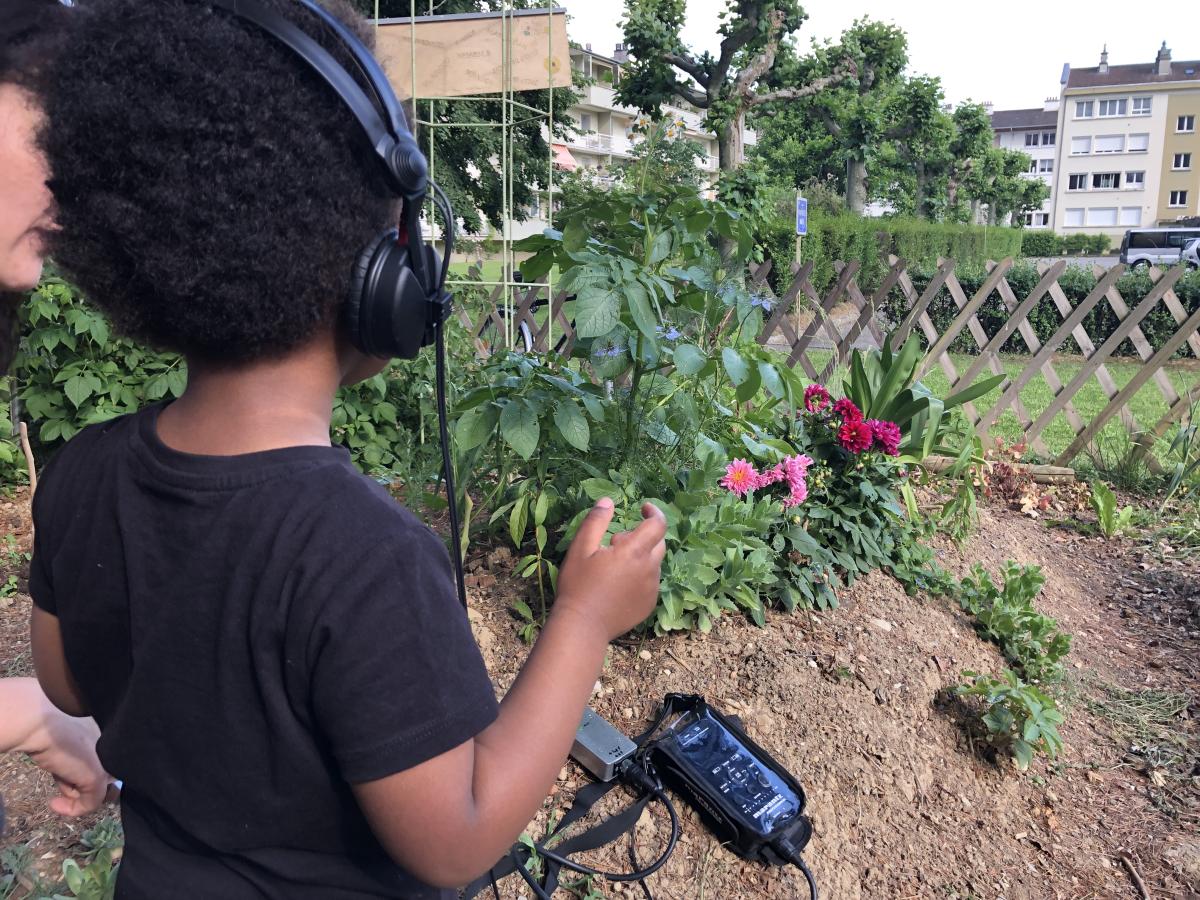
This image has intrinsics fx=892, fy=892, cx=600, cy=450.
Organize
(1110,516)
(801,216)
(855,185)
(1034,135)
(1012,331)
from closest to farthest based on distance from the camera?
1. (1110,516)
2. (1012,331)
3. (801,216)
4. (855,185)
5. (1034,135)

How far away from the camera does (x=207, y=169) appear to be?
676 millimetres

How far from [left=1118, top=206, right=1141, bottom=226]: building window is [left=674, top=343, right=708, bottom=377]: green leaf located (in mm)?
67976

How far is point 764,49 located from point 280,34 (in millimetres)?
13820

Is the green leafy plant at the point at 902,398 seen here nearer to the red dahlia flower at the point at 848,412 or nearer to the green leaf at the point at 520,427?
the red dahlia flower at the point at 848,412

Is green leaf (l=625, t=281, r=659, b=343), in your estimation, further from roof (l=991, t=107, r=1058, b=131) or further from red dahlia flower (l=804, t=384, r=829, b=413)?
roof (l=991, t=107, r=1058, b=131)

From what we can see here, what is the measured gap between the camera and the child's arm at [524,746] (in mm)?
701

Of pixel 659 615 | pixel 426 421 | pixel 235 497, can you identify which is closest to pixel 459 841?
pixel 235 497

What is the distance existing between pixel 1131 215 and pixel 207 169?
70.2 m

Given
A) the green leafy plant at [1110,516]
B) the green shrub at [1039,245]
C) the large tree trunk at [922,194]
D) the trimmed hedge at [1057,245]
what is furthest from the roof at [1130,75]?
the green leafy plant at [1110,516]

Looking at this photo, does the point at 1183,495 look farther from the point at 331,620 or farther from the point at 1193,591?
the point at 331,620

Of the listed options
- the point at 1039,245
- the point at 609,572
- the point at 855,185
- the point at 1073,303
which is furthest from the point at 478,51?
the point at 1039,245

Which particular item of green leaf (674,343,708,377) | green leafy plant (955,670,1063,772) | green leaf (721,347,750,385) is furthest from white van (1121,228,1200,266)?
green leaf (674,343,708,377)

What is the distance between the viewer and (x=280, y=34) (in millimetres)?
685

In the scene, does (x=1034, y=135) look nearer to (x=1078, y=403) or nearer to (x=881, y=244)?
(x=881, y=244)
